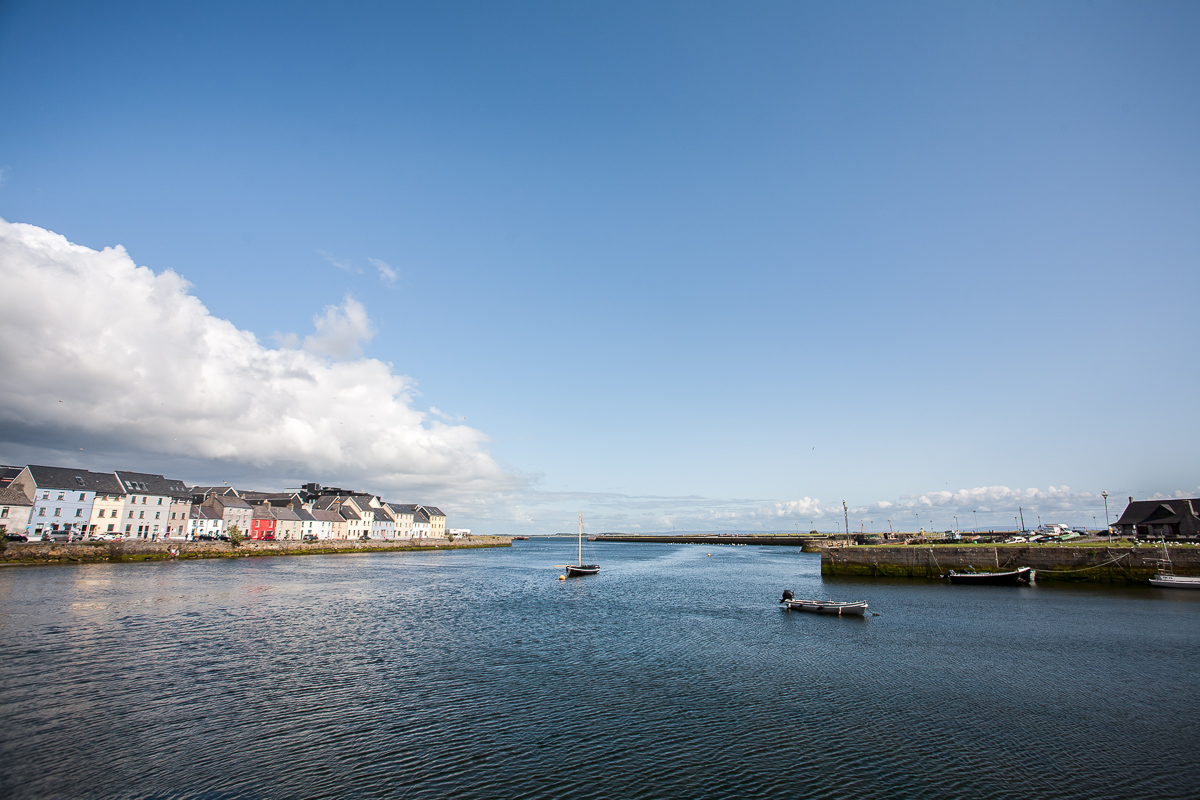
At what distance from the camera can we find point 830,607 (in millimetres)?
47250

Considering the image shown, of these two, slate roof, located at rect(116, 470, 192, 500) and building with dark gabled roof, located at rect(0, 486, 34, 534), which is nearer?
building with dark gabled roof, located at rect(0, 486, 34, 534)

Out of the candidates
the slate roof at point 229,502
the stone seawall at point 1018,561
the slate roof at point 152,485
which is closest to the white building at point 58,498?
the slate roof at point 152,485

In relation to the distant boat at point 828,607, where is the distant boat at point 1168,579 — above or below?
above

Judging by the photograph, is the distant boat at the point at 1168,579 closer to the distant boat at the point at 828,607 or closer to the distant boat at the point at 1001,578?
the distant boat at the point at 1001,578

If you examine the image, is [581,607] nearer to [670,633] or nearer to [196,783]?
[670,633]

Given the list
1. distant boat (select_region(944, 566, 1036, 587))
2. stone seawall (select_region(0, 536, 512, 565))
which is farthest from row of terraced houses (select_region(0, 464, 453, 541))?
distant boat (select_region(944, 566, 1036, 587))

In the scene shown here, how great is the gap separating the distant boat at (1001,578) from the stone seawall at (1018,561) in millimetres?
2560

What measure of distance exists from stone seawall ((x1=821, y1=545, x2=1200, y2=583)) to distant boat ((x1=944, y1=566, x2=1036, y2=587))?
2.56m

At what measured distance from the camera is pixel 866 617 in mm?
45906

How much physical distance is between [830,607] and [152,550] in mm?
104101

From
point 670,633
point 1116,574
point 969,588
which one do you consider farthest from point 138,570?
point 1116,574

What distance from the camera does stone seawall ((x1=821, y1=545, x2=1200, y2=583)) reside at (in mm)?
59719

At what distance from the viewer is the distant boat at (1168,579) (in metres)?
55.9

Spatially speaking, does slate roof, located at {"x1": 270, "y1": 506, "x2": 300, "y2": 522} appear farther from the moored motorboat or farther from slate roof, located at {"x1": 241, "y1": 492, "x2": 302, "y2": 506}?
the moored motorboat
